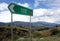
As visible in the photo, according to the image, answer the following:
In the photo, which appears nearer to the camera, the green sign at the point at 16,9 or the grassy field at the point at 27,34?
the green sign at the point at 16,9

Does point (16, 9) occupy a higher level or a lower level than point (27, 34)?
higher

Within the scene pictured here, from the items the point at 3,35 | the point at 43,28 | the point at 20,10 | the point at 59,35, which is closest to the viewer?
the point at 20,10

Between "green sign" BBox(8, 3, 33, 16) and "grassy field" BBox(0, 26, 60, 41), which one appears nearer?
"green sign" BBox(8, 3, 33, 16)

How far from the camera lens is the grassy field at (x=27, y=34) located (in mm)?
8539

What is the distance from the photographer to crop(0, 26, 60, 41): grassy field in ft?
28.0

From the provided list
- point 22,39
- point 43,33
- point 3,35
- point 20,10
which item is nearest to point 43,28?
point 43,33

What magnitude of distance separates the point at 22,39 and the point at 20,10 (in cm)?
237

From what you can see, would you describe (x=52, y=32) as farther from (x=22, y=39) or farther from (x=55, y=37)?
(x=22, y=39)

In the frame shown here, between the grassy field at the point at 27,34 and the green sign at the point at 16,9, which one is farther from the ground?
the green sign at the point at 16,9

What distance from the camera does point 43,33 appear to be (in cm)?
926

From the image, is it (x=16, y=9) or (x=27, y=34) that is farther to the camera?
(x=27, y=34)

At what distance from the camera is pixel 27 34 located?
29.4 ft

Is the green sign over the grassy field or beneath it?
over

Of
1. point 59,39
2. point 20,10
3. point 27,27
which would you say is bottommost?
point 59,39
